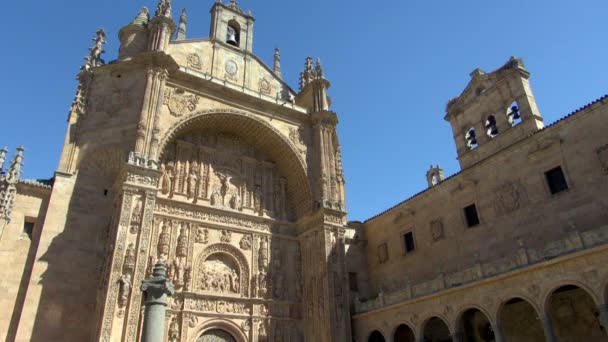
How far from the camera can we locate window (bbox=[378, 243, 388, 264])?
2139 cm

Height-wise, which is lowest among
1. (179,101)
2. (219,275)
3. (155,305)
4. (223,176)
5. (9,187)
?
(155,305)

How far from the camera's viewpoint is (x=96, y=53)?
770 inches

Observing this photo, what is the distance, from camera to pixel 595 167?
14.1m

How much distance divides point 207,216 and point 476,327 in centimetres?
1168

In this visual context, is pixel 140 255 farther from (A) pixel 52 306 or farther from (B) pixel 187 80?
(B) pixel 187 80

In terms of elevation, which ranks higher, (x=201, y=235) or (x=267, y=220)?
(x=267, y=220)

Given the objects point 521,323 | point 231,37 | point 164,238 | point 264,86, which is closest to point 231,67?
point 264,86

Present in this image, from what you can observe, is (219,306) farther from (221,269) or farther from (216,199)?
(216,199)

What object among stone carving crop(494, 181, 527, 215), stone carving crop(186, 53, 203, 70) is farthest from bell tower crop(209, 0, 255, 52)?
stone carving crop(494, 181, 527, 215)

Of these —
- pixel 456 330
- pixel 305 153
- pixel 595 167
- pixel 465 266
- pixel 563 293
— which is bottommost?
pixel 456 330

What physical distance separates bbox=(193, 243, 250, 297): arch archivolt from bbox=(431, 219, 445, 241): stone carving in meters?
8.19

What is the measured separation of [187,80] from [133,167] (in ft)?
19.0

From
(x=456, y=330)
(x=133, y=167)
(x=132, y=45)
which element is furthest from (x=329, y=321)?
(x=132, y=45)

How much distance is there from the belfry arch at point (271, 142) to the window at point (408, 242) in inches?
184
